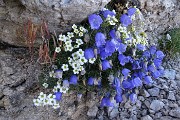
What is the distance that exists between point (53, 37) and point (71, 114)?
0.88 m

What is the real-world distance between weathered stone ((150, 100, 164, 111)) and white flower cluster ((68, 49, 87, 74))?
1.03 m

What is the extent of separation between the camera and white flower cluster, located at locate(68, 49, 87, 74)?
3102 millimetres

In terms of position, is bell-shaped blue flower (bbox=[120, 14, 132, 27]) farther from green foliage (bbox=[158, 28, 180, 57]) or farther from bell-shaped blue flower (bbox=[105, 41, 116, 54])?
green foliage (bbox=[158, 28, 180, 57])

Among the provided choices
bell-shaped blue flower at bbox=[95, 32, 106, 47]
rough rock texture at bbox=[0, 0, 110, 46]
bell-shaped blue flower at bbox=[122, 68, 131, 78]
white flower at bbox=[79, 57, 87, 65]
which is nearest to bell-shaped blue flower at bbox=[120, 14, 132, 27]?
rough rock texture at bbox=[0, 0, 110, 46]

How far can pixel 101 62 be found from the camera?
318 centimetres

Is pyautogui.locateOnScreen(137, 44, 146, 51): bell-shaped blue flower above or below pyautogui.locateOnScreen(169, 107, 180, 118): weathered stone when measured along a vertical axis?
above

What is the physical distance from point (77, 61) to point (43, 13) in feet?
1.88

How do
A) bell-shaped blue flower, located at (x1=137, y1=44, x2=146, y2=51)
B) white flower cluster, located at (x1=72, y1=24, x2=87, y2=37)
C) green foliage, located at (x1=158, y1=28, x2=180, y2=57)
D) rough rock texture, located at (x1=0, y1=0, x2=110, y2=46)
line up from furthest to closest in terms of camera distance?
green foliage, located at (x1=158, y1=28, x2=180, y2=57) < bell-shaped blue flower, located at (x1=137, y1=44, x2=146, y2=51) < white flower cluster, located at (x1=72, y1=24, x2=87, y2=37) < rough rock texture, located at (x1=0, y1=0, x2=110, y2=46)

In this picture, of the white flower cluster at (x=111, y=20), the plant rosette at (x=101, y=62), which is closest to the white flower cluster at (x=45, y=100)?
the plant rosette at (x=101, y=62)

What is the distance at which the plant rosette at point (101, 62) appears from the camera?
312cm

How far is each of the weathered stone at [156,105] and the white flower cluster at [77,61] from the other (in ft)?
3.37

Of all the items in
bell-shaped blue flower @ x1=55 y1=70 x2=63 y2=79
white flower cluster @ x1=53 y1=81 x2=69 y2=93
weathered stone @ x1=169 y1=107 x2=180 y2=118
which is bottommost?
weathered stone @ x1=169 y1=107 x2=180 y2=118

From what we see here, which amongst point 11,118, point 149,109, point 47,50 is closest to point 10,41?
point 47,50

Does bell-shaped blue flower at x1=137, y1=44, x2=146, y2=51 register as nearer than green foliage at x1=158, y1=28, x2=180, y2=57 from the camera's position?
Yes
